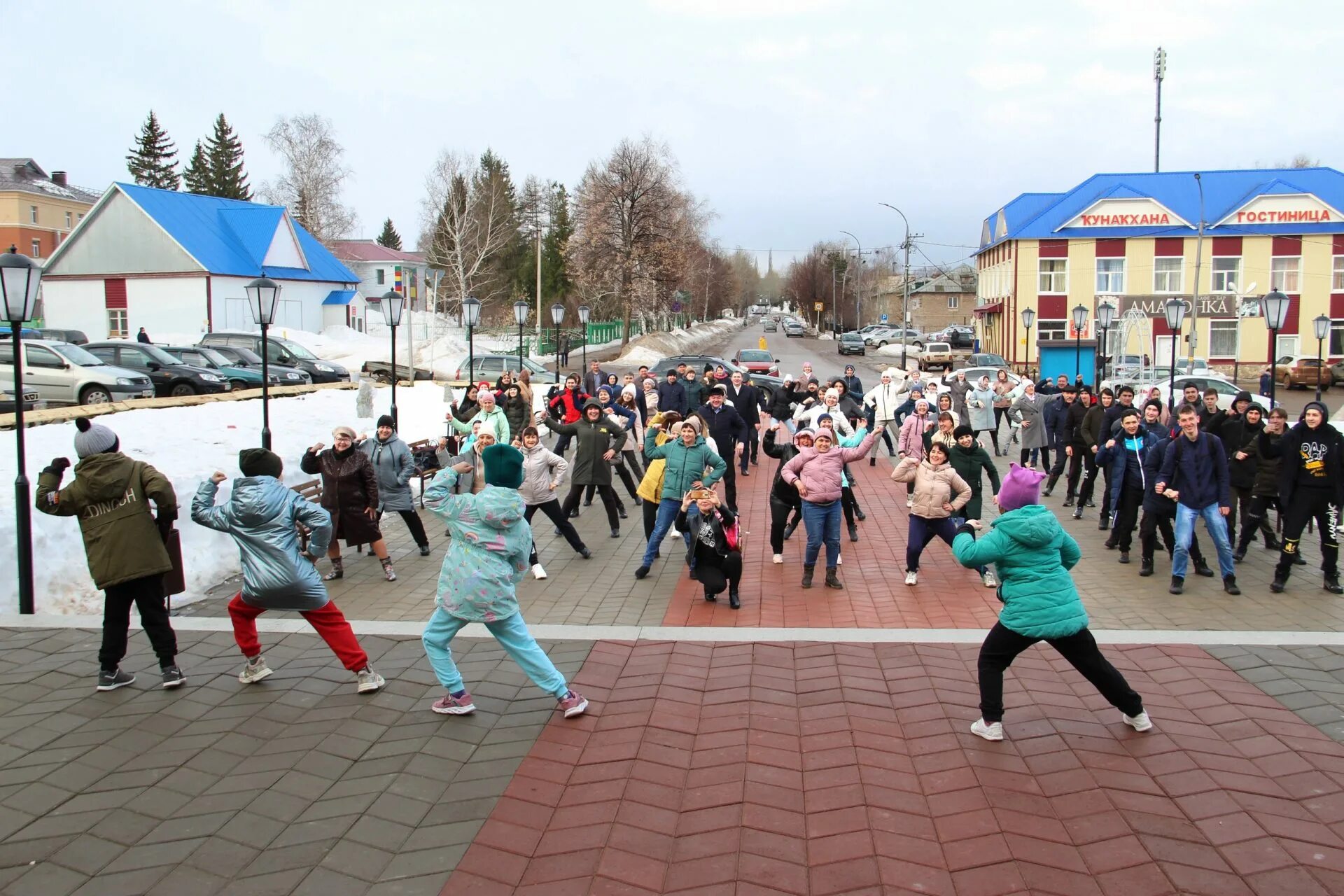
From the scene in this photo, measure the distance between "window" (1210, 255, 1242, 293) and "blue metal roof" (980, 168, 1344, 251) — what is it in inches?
53.2

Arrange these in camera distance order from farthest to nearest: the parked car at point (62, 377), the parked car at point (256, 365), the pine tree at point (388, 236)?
the pine tree at point (388, 236) < the parked car at point (256, 365) < the parked car at point (62, 377)

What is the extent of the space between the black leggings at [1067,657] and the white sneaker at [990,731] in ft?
0.08

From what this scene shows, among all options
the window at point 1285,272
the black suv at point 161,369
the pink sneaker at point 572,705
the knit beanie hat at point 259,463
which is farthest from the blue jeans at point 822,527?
the window at point 1285,272

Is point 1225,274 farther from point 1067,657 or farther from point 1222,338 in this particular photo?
point 1067,657

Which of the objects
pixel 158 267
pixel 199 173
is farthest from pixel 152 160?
pixel 158 267

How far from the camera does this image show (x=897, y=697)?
6422 mm

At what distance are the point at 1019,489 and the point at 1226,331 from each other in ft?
176

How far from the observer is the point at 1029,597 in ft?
17.9

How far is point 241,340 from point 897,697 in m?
31.1

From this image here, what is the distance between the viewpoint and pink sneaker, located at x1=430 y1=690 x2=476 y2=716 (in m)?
6.07

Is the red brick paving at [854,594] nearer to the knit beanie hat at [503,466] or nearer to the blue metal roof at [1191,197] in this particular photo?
the knit beanie hat at [503,466]

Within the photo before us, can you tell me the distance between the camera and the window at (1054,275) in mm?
54281

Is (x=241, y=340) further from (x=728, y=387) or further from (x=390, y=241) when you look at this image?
(x=390, y=241)

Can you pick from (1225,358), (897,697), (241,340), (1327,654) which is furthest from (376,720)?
(1225,358)
